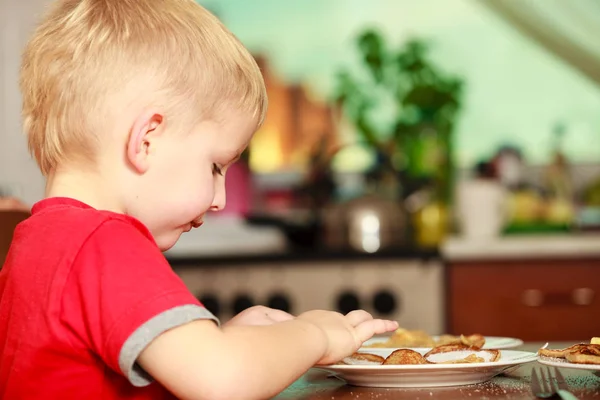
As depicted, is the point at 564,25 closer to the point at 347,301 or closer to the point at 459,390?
the point at 347,301

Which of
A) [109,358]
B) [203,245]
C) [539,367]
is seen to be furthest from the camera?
[203,245]

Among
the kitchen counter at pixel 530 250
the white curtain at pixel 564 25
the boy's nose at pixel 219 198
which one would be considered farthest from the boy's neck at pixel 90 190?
the white curtain at pixel 564 25

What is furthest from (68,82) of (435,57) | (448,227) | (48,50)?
(435,57)

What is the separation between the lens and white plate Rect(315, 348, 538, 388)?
85cm

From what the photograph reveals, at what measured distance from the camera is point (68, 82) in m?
0.91

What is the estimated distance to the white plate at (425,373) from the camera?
0.85 metres

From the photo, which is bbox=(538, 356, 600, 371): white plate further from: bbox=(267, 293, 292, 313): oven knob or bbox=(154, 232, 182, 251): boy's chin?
bbox=(267, 293, 292, 313): oven knob

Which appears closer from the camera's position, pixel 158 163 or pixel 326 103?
pixel 158 163

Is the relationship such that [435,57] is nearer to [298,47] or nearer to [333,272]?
[298,47]

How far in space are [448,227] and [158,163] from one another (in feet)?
7.97

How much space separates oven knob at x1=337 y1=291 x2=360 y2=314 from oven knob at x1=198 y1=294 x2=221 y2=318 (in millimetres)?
353

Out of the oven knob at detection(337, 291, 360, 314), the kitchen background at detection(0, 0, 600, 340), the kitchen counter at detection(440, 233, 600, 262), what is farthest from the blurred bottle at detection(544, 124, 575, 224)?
the oven knob at detection(337, 291, 360, 314)

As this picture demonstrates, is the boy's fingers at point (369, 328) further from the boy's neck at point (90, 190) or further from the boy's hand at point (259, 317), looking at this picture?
the boy's neck at point (90, 190)

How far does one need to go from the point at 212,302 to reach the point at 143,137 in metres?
1.77
